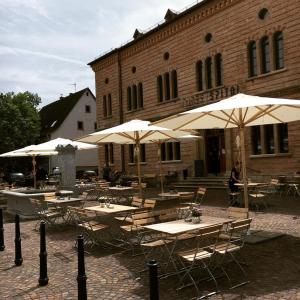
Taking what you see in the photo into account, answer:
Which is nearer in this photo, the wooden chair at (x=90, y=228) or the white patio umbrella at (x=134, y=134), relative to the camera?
the wooden chair at (x=90, y=228)

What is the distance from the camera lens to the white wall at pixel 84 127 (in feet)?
165

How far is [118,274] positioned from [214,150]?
1942 cm

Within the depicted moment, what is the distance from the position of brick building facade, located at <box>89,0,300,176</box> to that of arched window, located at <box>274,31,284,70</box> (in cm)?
5

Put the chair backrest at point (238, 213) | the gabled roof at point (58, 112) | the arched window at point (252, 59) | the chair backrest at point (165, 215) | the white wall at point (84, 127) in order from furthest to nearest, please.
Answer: the gabled roof at point (58, 112) → the white wall at point (84, 127) → the arched window at point (252, 59) → the chair backrest at point (165, 215) → the chair backrest at point (238, 213)

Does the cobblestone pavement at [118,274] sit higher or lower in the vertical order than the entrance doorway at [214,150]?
lower

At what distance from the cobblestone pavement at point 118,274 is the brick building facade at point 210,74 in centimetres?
1118

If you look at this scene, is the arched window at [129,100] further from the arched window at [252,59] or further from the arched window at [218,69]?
the arched window at [252,59]

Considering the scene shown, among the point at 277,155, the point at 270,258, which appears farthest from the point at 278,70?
the point at 270,258

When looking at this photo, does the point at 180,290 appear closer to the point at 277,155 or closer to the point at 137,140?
the point at 137,140

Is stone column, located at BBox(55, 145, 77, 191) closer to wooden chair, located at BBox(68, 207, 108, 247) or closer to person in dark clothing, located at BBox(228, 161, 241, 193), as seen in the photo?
person in dark clothing, located at BBox(228, 161, 241, 193)

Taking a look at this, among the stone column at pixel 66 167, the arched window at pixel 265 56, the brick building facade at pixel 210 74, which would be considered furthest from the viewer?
the arched window at pixel 265 56

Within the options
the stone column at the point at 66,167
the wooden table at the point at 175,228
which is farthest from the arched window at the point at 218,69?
the wooden table at the point at 175,228

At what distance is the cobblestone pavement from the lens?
632cm

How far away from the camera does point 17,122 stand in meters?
45.0
